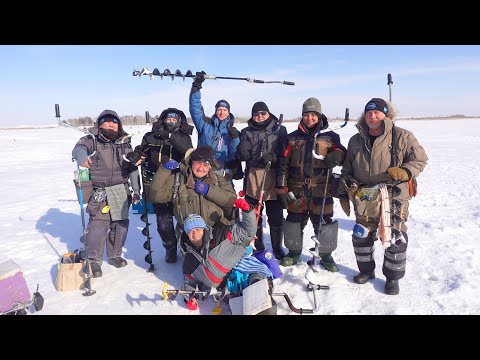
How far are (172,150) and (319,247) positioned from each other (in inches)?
99.4

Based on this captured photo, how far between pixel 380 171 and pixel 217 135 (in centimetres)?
247

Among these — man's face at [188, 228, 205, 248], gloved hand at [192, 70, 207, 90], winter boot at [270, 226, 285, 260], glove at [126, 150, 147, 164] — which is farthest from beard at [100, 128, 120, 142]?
winter boot at [270, 226, 285, 260]

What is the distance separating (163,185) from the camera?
4344 mm

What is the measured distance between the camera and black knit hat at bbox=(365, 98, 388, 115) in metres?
3.81

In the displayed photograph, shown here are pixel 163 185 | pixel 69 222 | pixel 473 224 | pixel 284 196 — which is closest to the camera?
pixel 163 185

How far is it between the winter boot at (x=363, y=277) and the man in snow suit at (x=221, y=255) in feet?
4.08

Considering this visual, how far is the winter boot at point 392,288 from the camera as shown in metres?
3.99

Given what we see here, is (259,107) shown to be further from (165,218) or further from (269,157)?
(165,218)

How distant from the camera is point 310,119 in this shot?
14.6ft

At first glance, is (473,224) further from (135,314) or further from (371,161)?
(135,314)

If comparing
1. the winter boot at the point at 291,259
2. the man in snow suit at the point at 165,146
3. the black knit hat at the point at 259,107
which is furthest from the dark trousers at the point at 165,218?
the black knit hat at the point at 259,107

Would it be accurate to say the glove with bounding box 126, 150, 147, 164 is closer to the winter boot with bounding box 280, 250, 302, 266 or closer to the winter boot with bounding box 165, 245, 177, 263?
the winter boot with bounding box 165, 245, 177, 263
